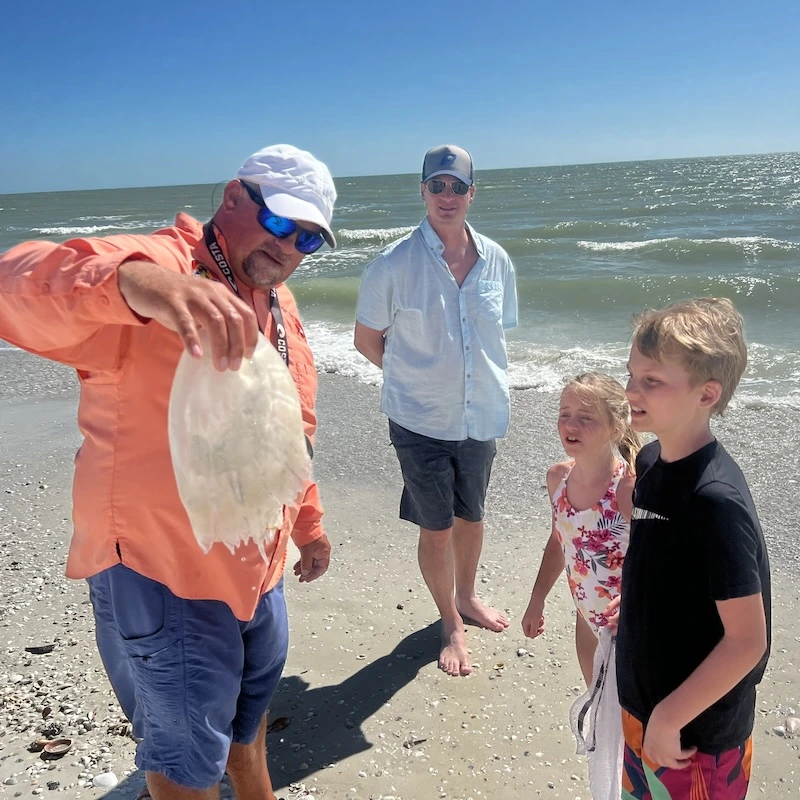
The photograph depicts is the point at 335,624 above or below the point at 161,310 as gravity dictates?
below

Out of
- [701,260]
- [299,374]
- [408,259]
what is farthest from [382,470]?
[701,260]

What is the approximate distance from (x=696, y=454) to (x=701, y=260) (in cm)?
1706


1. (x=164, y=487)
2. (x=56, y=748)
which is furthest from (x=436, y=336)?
(x=56, y=748)

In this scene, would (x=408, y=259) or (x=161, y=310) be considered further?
(x=408, y=259)

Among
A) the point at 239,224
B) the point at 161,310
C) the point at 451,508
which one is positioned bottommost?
the point at 451,508

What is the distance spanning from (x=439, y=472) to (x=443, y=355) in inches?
20.6

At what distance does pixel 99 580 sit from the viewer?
1.80 m

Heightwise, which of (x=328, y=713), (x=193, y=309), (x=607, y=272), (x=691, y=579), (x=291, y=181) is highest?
(x=291, y=181)

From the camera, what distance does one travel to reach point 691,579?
1649 millimetres

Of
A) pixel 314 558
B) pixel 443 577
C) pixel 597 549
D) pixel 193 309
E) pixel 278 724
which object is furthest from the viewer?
pixel 443 577

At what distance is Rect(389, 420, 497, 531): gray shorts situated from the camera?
128 inches

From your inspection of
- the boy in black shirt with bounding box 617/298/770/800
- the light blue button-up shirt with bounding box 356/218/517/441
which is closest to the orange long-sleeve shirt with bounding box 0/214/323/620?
the boy in black shirt with bounding box 617/298/770/800

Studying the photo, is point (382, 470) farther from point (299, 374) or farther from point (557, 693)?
point (299, 374)

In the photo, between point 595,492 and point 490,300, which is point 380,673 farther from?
point 490,300
